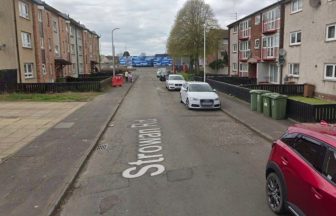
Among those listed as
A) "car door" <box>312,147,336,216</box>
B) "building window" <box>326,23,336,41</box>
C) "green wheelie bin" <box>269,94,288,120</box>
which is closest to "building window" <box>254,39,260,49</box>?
"building window" <box>326,23,336,41</box>

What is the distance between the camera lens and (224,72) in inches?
2430

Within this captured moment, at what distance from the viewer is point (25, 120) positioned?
15742 mm

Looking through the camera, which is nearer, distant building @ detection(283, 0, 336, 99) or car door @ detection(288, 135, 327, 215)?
car door @ detection(288, 135, 327, 215)

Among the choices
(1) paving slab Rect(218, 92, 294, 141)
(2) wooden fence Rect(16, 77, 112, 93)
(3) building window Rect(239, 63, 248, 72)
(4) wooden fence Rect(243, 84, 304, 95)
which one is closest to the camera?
(1) paving slab Rect(218, 92, 294, 141)

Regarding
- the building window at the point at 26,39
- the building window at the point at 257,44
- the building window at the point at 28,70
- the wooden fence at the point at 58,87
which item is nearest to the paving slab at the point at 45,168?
the wooden fence at the point at 58,87

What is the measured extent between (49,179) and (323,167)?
546cm

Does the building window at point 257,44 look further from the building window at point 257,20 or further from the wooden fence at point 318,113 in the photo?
the wooden fence at point 318,113

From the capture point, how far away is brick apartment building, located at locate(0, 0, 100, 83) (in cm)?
2752

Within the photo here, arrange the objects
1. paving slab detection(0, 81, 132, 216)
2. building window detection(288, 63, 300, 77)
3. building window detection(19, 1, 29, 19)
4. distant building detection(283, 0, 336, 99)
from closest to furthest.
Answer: paving slab detection(0, 81, 132, 216) → distant building detection(283, 0, 336, 99) → building window detection(288, 63, 300, 77) → building window detection(19, 1, 29, 19)

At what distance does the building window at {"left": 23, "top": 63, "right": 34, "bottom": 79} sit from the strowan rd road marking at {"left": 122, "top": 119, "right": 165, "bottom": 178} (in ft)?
60.8

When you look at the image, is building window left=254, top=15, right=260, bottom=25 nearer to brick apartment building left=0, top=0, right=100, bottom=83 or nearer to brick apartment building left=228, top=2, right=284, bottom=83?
brick apartment building left=228, top=2, right=284, bottom=83

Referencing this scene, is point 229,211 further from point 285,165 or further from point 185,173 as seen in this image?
point 185,173

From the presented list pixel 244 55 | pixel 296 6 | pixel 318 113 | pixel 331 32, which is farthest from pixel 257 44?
pixel 318 113

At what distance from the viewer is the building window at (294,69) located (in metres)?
28.5
